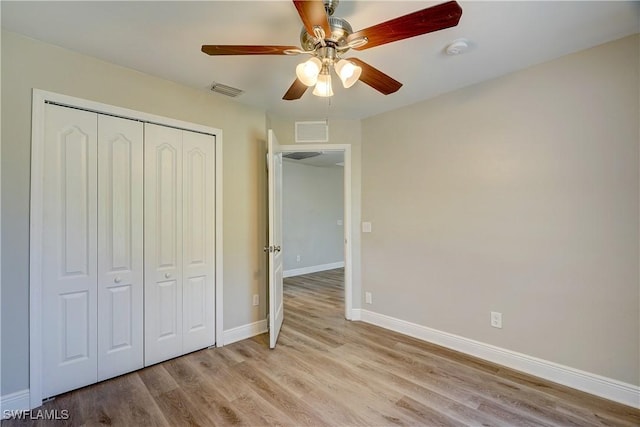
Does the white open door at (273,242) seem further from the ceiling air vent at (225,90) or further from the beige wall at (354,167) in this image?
the beige wall at (354,167)

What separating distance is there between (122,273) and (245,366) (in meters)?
1.23

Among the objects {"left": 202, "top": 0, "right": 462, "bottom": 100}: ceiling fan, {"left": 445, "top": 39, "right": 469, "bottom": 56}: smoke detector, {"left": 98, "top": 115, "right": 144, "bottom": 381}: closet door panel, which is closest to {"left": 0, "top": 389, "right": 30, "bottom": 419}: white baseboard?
{"left": 98, "top": 115, "right": 144, "bottom": 381}: closet door panel

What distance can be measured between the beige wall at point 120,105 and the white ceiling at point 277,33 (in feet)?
0.42

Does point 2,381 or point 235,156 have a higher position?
point 235,156

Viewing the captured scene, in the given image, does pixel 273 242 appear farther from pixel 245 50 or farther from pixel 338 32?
pixel 338 32

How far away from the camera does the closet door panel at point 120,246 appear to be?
217cm

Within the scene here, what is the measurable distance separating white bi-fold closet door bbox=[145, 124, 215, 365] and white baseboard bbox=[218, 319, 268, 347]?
0.45 feet

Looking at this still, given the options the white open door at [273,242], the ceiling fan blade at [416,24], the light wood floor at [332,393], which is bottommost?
the light wood floor at [332,393]

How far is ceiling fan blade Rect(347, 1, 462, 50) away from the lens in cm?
114

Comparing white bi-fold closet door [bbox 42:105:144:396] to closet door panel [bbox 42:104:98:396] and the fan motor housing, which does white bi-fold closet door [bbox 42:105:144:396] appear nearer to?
closet door panel [bbox 42:104:98:396]

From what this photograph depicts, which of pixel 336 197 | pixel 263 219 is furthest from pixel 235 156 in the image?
pixel 336 197

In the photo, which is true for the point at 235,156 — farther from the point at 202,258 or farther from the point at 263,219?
the point at 202,258

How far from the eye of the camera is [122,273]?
7.41 ft

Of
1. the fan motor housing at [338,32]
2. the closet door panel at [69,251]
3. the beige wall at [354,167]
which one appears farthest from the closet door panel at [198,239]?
the fan motor housing at [338,32]
